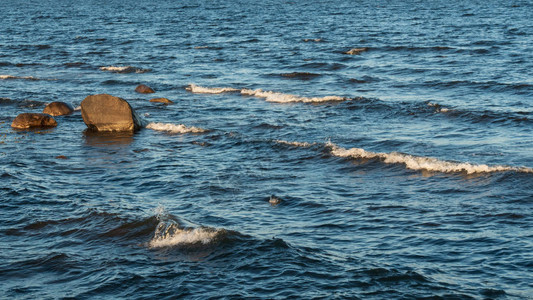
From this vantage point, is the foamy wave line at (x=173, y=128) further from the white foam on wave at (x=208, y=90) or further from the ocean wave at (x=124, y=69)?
the ocean wave at (x=124, y=69)

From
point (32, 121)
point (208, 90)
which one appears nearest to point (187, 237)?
point (32, 121)

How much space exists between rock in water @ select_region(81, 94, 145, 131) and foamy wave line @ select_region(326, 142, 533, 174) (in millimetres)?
6781

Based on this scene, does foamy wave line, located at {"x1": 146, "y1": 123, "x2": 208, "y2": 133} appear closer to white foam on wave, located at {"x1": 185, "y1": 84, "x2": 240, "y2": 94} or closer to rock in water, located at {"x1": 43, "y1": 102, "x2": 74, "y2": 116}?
rock in water, located at {"x1": 43, "y1": 102, "x2": 74, "y2": 116}

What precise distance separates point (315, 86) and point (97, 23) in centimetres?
4157

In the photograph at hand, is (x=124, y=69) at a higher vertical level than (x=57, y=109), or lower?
lower

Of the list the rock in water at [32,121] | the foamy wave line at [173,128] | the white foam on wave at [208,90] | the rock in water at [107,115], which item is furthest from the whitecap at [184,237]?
the white foam on wave at [208,90]

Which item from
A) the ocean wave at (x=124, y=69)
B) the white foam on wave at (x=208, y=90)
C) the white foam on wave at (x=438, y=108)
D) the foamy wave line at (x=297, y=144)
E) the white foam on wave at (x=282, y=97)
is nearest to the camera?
the foamy wave line at (x=297, y=144)

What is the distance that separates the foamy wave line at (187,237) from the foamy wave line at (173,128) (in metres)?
9.60

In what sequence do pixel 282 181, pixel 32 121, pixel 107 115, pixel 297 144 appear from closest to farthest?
pixel 282 181
pixel 297 144
pixel 107 115
pixel 32 121

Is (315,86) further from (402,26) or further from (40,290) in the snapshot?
(402,26)

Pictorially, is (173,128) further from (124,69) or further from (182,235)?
(124,69)

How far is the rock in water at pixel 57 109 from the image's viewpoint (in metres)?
24.8

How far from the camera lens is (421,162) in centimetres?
1700

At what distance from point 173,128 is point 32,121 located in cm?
465
